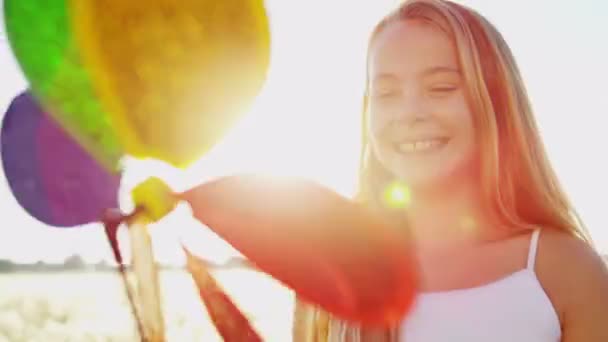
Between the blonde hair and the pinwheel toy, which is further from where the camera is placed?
the blonde hair

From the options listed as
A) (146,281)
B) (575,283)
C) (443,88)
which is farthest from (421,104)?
(146,281)

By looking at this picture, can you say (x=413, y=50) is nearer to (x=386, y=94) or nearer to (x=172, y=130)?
(x=386, y=94)

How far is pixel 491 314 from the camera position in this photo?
2.87 ft

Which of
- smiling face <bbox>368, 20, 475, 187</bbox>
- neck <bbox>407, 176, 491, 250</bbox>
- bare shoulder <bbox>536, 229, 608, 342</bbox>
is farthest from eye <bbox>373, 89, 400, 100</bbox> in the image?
bare shoulder <bbox>536, 229, 608, 342</bbox>

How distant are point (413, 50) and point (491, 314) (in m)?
0.30

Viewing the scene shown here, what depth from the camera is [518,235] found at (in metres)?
0.91

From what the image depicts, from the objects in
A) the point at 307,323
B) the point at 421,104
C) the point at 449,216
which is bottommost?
the point at 307,323

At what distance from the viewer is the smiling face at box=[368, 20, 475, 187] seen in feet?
2.87

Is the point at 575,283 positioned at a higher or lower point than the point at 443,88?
lower

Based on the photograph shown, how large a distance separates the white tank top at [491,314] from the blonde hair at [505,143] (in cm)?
3

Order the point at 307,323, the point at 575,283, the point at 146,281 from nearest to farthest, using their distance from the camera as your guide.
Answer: the point at 146,281 < the point at 575,283 < the point at 307,323

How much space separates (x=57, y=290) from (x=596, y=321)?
4.69 meters

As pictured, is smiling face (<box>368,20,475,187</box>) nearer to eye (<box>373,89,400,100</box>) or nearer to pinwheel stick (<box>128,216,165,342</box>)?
eye (<box>373,89,400,100</box>)

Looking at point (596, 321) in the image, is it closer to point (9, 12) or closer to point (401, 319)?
point (401, 319)
